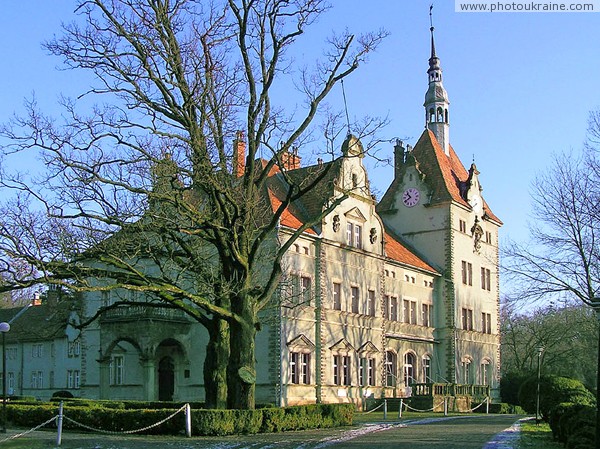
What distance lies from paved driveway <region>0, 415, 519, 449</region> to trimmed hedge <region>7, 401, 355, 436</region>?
2.00 feet

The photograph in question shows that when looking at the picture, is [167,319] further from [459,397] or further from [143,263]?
[459,397]

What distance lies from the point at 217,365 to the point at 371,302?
1981 cm

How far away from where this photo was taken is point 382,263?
4431 centimetres

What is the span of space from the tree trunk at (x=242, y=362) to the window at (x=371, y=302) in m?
19.4

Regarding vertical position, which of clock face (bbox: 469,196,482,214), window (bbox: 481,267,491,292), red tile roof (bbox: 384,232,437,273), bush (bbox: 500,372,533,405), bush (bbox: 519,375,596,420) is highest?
clock face (bbox: 469,196,482,214)

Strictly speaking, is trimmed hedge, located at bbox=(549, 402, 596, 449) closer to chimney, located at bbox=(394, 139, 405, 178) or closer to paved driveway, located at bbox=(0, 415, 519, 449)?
paved driveway, located at bbox=(0, 415, 519, 449)

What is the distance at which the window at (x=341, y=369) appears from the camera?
40.2 metres

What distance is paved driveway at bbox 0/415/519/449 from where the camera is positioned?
738 inches

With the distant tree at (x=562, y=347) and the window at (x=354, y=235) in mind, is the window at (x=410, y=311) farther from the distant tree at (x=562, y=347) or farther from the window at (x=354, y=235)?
the distant tree at (x=562, y=347)

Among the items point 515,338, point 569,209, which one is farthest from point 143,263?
point 515,338

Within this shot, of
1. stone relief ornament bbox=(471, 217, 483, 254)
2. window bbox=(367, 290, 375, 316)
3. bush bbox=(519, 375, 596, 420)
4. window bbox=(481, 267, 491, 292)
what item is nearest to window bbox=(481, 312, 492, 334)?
window bbox=(481, 267, 491, 292)

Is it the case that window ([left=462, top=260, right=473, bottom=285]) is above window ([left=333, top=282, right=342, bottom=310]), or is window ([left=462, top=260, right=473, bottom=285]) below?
above

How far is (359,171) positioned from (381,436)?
2237 centimetres

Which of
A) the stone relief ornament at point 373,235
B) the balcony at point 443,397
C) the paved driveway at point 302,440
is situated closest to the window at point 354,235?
the stone relief ornament at point 373,235
